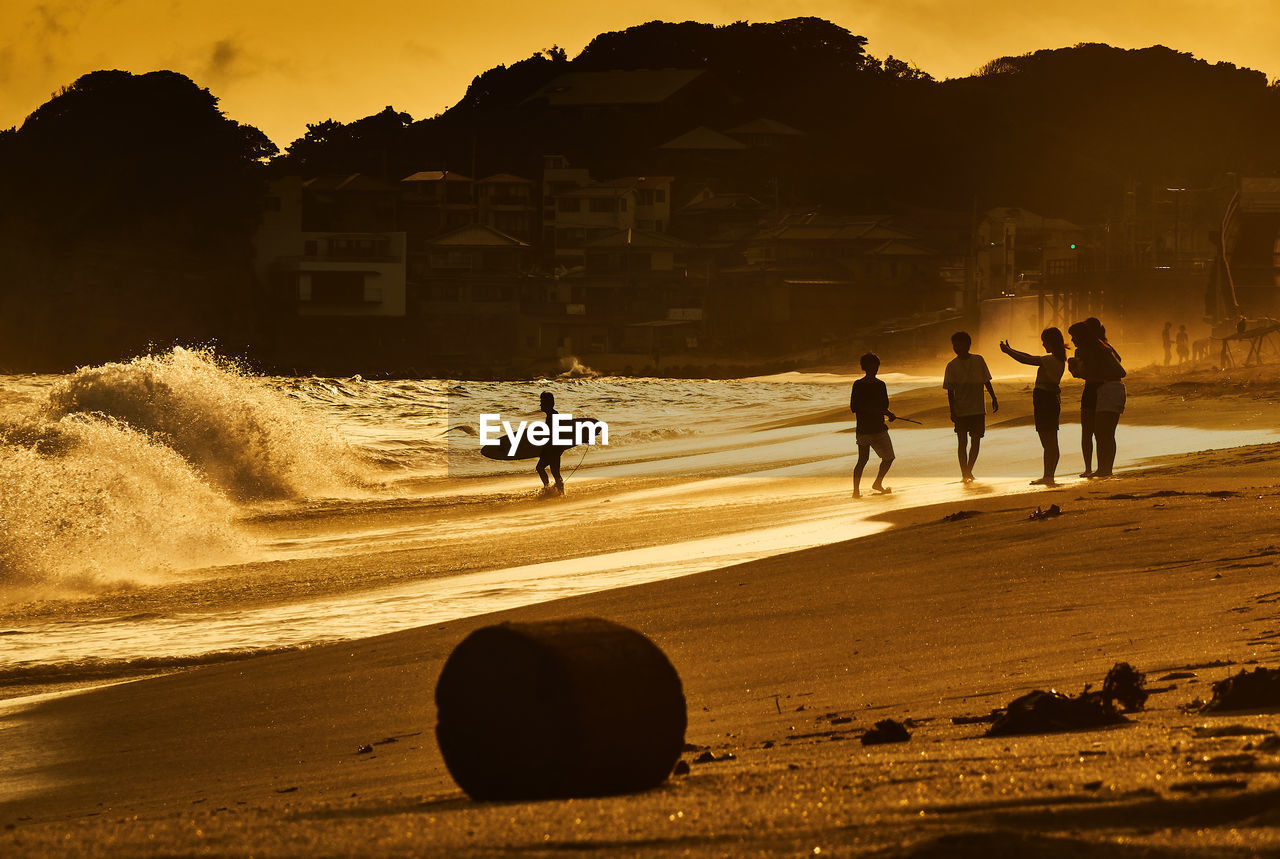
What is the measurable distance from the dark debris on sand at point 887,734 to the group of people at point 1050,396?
8058 mm

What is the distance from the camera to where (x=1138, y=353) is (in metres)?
47.7

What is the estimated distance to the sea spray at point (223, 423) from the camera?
22.2m

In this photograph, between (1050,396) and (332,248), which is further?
(332,248)

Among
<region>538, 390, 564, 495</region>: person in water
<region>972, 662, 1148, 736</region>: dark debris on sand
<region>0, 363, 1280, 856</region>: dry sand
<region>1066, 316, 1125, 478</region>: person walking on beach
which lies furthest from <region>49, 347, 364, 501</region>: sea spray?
<region>972, 662, 1148, 736</region>: dark debris on sand

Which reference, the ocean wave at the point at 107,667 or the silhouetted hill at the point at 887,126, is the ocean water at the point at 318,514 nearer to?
the ocean wave at the point at 107,667

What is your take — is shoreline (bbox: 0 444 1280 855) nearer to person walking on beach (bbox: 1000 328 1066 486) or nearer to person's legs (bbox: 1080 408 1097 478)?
person walking on beach (bbox: 1000 328 1066 486)

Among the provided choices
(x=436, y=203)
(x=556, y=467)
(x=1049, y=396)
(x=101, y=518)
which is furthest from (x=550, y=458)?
(x=436, y=203)

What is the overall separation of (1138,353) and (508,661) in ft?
155

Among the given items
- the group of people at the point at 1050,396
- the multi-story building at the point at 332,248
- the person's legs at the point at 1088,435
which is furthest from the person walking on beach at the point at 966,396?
the multi-story building at the point at 332,248

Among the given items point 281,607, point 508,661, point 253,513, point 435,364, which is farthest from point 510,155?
point 508,661

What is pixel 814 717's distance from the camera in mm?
5344

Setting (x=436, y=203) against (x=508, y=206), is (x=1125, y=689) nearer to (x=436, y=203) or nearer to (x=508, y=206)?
(x=436, y=203)

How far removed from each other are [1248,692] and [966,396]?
10.0 m

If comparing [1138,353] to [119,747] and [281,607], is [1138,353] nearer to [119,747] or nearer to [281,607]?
[281,607]
